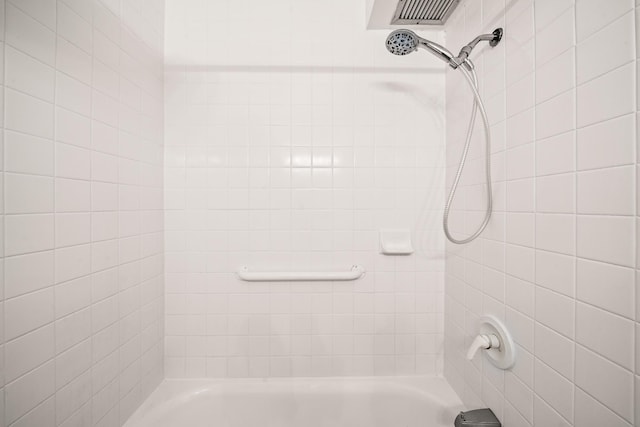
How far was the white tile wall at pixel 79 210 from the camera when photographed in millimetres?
595

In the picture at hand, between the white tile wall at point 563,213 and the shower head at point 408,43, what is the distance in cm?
16

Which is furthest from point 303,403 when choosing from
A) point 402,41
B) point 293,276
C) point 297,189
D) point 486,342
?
point 402,41

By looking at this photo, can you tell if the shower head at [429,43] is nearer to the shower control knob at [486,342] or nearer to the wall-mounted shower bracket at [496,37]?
the wall-mounted shower bracket at [496,37]

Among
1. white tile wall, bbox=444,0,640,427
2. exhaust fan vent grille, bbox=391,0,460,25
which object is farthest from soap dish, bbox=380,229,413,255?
exhaust fan vent grille, bbox=391,0,460,25

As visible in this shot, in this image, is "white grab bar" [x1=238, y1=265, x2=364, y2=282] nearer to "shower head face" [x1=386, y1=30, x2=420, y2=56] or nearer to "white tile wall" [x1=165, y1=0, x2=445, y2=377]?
"white tile wall" [x1=165, y1=0, x2=445, y2=377]

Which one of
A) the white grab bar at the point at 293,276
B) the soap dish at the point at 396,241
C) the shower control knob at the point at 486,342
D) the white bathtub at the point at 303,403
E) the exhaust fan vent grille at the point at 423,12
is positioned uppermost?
the exhaust fan vent grille at the point at 423,12

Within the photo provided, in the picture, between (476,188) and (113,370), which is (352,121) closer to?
(476,188)

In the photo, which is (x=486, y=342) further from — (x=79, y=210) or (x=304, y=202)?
(x=79, y=210)

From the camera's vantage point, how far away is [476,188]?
0.94m

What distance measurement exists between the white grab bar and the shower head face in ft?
2.93

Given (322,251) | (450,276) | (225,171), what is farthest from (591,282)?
(225,171)

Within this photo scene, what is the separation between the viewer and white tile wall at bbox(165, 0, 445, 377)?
1.17 metres

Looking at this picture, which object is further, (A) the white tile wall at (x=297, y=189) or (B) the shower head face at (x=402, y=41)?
(A) the white tile wall at (x=297, y=189)

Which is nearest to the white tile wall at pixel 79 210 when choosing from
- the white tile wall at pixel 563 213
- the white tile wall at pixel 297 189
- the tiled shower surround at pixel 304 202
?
the tiled shower surround at pixel 304 202
